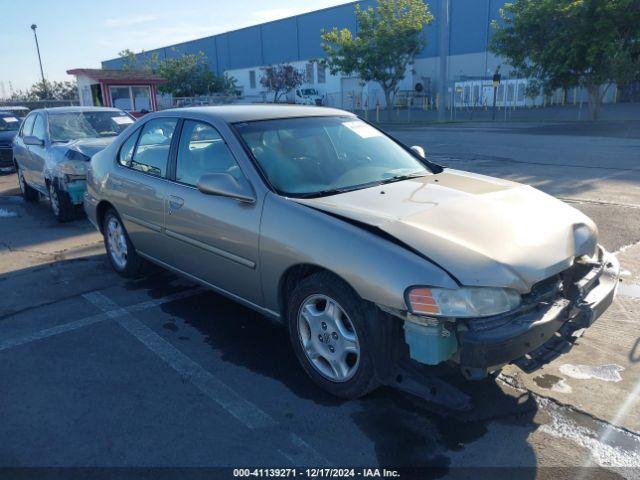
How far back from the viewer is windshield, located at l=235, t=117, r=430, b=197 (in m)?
3.56

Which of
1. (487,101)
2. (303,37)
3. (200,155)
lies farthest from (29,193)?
(303,37)

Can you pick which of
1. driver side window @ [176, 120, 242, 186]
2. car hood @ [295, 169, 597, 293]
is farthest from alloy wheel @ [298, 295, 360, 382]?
driver side window @ [176, 120, 242, 186]

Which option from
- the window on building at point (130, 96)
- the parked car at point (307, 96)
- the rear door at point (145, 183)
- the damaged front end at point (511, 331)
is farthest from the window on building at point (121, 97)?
the parked car at point (307, 96)

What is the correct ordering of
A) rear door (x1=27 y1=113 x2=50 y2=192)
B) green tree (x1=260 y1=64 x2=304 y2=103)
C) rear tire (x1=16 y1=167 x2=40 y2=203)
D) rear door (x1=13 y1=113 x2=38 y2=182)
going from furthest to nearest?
1. green tree (x1=260 y1=64 x2=304 y2=103)
2. rear tire (x1=16 y1=167 x2=40 y2=203)
3. rear door (x1=13 y1=113 x2=38 y2=182)
4. rear door (x1=27 y1=113 x2=50 y2=192)

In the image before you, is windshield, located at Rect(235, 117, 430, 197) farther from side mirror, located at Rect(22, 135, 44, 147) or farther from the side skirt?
side mirror, located at Rect(22, 135, 44, 147)

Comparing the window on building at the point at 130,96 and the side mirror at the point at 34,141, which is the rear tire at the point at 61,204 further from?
the window on building at the point at 130,96

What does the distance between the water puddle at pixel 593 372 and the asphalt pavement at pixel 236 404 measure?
0.5 inches

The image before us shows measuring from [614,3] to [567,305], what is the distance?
23.1m

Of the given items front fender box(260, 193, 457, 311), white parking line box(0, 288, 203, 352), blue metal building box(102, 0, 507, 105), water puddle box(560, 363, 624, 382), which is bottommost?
water puddle box(560, 363, 624, 382)

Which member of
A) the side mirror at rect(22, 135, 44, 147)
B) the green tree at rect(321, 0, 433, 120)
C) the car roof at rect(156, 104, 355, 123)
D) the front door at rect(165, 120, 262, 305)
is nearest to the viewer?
Answer: the front door at rect(165, 120, 262, 305)

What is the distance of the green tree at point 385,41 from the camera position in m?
31.4

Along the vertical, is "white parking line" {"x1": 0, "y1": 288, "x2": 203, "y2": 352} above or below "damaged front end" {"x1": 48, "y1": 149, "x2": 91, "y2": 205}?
below

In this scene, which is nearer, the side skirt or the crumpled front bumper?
the crumpled front bumper

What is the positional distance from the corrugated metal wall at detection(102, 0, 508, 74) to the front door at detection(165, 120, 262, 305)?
4442 cm
